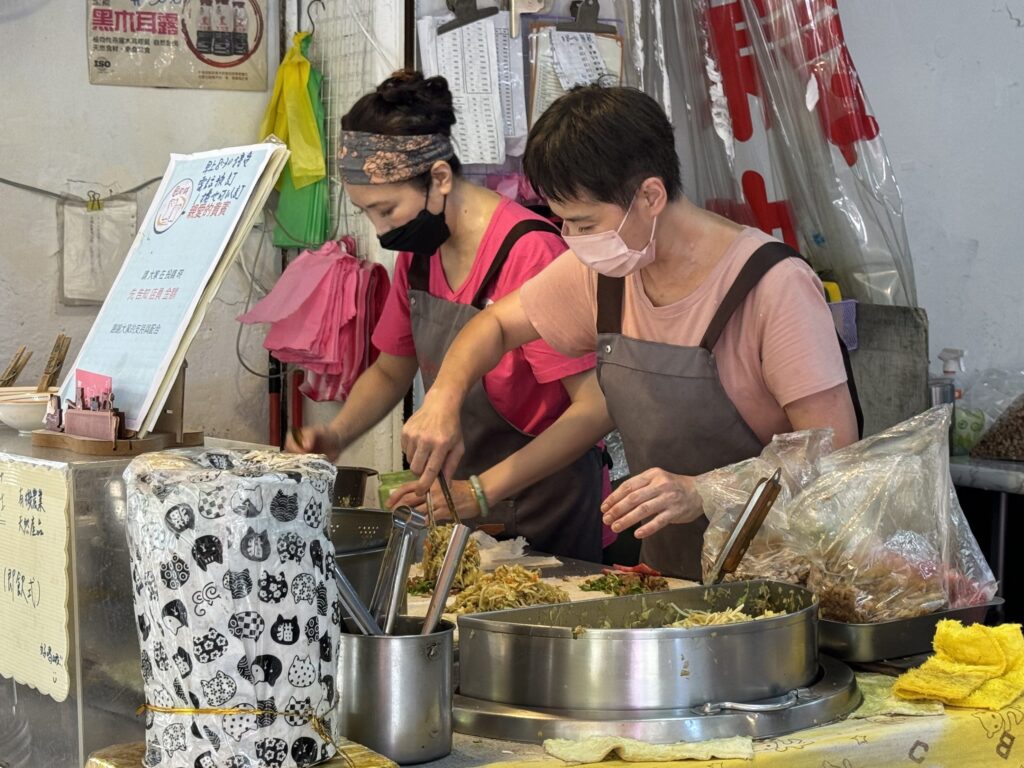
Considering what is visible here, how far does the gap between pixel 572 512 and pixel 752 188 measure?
143cm

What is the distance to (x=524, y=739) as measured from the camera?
1466 mm

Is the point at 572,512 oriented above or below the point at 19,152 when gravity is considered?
below

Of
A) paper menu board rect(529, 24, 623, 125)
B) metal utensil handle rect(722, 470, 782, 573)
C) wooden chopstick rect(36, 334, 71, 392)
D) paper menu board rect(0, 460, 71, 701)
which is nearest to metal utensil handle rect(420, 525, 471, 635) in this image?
paper menu board rect(0, 460, 71, 701)

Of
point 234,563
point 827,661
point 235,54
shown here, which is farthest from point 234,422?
point 234,563

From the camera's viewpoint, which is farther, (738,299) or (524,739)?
(738,299)

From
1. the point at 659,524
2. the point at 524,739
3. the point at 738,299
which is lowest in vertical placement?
the point at 524,739

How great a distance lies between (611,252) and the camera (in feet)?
Result: 7.51

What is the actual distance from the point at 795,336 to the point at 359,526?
0.90m

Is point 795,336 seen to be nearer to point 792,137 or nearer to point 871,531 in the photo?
point 871,531

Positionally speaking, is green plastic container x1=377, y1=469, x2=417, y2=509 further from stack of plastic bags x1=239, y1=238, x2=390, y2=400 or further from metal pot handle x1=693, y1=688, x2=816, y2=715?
stack of plastic bags x1=239, y1=238, x2=390, y2=400

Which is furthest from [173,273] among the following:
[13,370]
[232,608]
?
[13,370]

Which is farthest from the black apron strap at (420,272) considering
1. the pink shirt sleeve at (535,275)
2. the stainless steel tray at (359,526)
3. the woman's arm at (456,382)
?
the stainless steel tray at (359,526)

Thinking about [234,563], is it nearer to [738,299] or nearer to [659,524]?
[659,524]

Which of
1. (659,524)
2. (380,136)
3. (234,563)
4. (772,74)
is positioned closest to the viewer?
(234,563)
